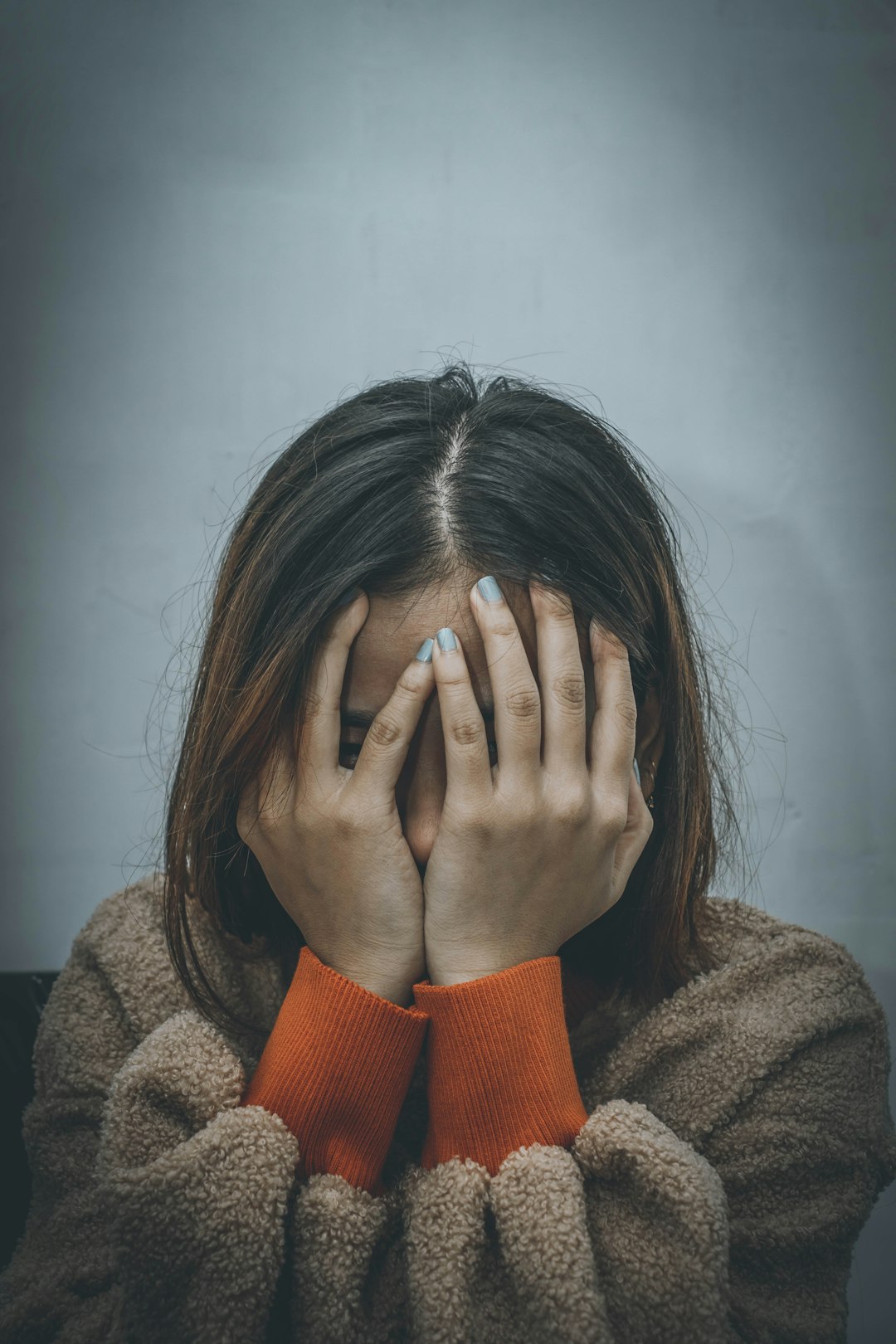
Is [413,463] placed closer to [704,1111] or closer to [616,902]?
[616,902]

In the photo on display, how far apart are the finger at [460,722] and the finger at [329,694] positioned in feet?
0.24

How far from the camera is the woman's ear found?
760 mm

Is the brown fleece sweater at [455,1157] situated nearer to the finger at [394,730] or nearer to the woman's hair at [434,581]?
the woman's hair at [434,581]

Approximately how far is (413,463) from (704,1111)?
23.7 inches

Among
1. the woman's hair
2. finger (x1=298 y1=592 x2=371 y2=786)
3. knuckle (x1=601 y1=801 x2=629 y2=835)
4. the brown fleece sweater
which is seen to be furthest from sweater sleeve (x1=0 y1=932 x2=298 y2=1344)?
knuckle (x1=601 y1=801 x2=629 y2=835)

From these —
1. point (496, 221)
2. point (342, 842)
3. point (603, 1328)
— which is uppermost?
point (496, 221)

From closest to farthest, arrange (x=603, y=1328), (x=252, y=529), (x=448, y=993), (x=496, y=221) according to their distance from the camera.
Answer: (x=603, y=1328) < (x=448, y=993) < (x=252, y=529) < (x=496, y=221)

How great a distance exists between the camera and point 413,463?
70 cm

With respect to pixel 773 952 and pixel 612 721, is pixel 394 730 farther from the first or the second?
pixel 773 952

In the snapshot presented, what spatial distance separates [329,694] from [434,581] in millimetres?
127

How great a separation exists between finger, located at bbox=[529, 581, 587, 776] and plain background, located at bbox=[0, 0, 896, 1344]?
506mm

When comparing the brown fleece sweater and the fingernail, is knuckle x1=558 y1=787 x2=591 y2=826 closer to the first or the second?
the brown fleece sweater

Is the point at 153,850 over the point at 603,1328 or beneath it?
over

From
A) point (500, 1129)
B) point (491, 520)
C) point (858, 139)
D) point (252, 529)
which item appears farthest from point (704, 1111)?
point (858, 139)
